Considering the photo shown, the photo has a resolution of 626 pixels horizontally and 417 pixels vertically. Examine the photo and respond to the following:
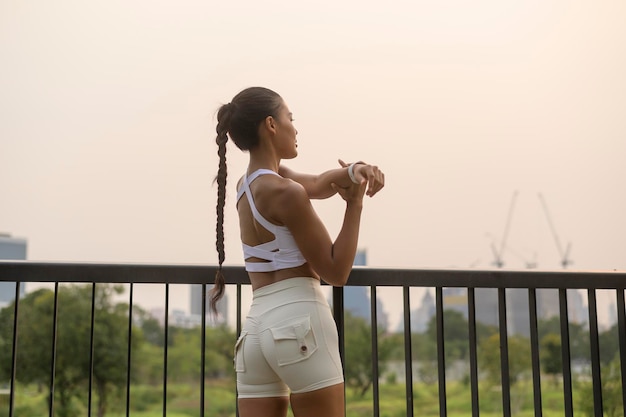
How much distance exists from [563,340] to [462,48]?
1244 inches

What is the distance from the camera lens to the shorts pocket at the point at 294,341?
152 centimetres

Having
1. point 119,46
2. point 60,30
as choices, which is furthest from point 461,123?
point 60,30

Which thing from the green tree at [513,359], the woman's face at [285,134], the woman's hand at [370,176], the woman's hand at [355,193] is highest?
the woman's face at [285,134]

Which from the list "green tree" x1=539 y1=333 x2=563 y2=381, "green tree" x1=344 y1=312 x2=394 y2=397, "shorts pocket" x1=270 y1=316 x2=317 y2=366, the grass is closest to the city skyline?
"green tree" x1=344 y1=312 x2=394 y2=397

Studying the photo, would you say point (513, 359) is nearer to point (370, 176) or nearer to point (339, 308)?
point (339, 308)

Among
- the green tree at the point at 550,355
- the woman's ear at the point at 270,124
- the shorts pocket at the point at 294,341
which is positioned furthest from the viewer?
the green tree at the point at 550,355

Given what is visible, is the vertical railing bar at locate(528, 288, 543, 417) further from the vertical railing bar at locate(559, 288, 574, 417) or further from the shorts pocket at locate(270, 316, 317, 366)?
the shorts pocket at locate(270, 316, 317, 366)

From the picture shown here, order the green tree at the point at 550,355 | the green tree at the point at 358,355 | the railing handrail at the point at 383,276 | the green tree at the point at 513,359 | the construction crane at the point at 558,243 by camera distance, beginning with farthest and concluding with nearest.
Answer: the construction crane at the point at 558,243 < the green tree at the point at 513,359 < the green tree at the point at 358,355 < the green tree at the point at 550,355 < the railing handrail at the point at 383,276

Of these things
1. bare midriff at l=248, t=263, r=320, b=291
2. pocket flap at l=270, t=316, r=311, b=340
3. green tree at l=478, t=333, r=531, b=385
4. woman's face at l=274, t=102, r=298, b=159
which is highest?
woman's face at l=274, t=102, r=298, b=159

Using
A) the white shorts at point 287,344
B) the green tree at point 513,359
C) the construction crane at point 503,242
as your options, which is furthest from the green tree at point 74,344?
the white shorts at point 287,344

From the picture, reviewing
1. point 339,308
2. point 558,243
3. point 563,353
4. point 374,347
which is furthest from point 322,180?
point 558,243

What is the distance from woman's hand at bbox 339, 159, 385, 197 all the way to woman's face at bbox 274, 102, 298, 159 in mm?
176

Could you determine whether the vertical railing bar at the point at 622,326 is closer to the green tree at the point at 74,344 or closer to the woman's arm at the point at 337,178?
the woman's arm at the point at 337,178

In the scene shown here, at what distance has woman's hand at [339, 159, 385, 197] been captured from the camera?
1.59m
